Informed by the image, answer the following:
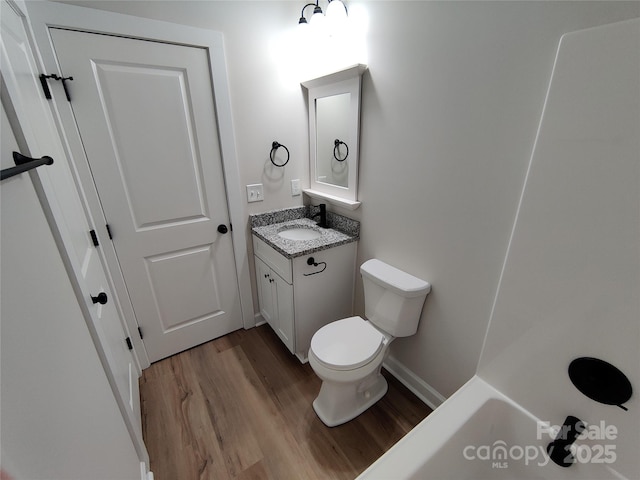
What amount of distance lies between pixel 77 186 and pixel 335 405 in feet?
5.61

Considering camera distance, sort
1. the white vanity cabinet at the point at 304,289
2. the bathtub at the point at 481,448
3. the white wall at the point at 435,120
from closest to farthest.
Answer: the bathtub at the point at 481,448 < the white wall at the point at 435,120 < the white vanity cabinet at the point at 304,289

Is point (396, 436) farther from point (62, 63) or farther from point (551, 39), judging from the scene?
point (62, 63)

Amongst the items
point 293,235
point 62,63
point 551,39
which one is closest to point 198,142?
point 62,63

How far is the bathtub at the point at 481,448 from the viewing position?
2.74ft

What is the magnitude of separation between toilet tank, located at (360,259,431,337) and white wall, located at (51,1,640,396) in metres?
0.06

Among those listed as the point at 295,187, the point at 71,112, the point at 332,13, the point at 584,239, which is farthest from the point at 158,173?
the point at 584,239

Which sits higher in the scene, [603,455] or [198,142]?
[198,142]

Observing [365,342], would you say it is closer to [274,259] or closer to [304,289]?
[304,289]

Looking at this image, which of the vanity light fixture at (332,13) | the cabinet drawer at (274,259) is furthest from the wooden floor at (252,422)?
the vanity light fixture at (332,13)

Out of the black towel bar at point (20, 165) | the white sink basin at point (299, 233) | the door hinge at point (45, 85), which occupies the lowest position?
the white sink basin at point (299, 233)

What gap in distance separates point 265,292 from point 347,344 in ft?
2.72

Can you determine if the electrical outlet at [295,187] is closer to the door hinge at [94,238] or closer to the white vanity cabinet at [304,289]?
the white vanity cabinet at [304,289]

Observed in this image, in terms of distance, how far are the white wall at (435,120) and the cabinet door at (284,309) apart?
55 cm

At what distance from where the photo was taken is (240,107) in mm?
1703
